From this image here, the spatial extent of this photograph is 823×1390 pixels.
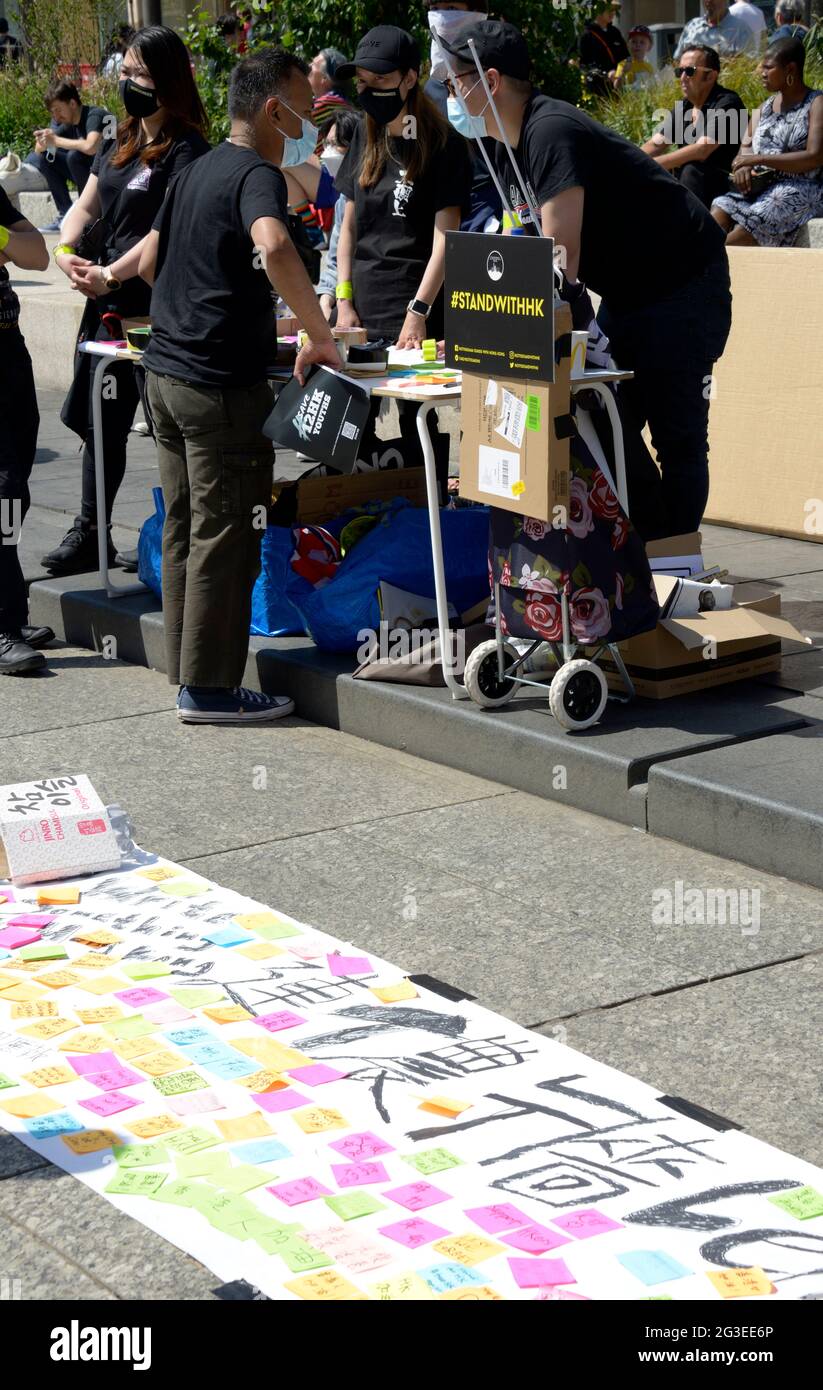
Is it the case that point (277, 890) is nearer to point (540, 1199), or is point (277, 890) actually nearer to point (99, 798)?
point (99, 798)

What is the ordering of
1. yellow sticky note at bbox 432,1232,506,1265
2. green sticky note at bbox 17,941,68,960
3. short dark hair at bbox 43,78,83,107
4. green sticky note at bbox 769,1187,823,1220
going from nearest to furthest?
yellow sticky note at bbox 432,1232,506,1265
green sticky note at bbox 769,1187,823,1220
green sticky note at bbox 17,941,68,960
short dark hair at bbox 43,78,83,107

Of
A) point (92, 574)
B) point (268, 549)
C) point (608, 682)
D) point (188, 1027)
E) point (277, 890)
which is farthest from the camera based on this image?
point (92, 574)

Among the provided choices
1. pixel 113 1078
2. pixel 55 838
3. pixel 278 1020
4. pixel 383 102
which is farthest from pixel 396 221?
pixel 113 1078

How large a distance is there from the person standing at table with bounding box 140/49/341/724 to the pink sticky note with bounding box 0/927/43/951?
171cm

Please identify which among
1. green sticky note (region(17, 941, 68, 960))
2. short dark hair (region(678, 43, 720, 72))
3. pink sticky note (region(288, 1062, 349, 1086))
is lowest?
pink sticky note (region(288, 1062, 349, 1086))

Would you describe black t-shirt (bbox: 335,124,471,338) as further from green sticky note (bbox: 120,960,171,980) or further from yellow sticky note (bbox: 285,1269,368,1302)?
yellow sticky note (bbox: 285,1269,368,1302)

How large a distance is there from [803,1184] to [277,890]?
5.80 feet

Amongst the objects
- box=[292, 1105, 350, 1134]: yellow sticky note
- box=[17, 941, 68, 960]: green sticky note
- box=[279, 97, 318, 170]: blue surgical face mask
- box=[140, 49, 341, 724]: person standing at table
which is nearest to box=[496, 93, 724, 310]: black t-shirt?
box=[279, 97, 318, 170]: blue surgical face mask

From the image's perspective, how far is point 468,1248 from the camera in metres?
2.77

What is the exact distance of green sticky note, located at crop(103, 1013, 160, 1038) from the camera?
A: 3.58 m

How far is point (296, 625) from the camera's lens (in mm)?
6238
